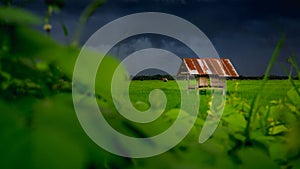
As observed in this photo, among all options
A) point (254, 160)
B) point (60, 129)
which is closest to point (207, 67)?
Answer: point (254, 160)

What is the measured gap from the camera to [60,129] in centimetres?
48

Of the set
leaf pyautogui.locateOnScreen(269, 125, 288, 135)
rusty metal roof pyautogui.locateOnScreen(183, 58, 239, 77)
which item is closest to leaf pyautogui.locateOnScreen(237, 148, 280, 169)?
leaf pyautogui.locateOnScreen(269, 125, 288, 135)

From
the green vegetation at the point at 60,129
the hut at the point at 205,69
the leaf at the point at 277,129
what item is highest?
the hut at the point at 205,69

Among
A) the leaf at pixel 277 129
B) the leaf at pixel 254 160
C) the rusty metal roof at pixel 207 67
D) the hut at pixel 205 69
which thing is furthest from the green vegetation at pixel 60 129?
the rusty metal roof at pixel 207 67

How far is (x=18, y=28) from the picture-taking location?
555mm

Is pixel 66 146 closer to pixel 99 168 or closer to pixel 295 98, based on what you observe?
pixel 99 168

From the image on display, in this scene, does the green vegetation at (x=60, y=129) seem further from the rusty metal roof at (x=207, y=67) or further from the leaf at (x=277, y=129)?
the rusty metal roof at (x=207, y=67)

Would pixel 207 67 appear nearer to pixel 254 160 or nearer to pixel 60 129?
pixel 254 160

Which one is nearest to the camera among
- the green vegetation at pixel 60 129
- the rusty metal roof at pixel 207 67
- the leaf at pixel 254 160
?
the green vegetation at pixel 60 129

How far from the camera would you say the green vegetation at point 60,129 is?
1.46 ft

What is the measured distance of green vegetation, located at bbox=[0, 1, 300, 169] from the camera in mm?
446

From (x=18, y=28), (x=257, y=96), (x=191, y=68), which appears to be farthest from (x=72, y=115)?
(x=191, y=68)

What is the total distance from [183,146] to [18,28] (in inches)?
12.8

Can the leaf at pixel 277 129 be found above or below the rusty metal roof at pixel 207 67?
below
